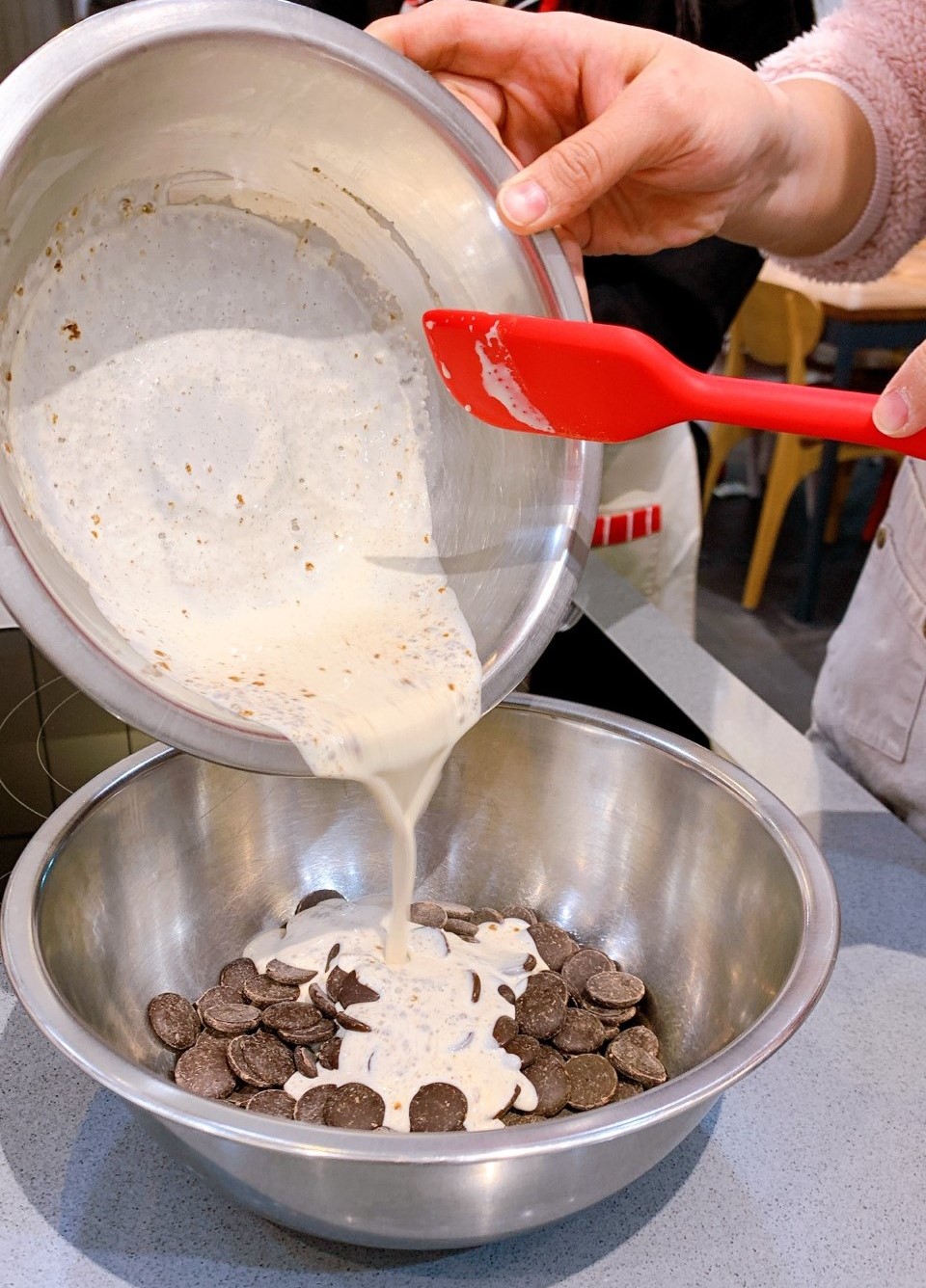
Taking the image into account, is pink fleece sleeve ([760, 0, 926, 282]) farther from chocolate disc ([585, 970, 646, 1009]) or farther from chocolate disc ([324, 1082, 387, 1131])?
chocolate disc ([324, 1082, 387, 1131])

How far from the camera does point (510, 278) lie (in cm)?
86

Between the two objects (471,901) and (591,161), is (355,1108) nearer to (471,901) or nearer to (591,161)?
(471,901)

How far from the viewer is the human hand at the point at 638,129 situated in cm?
89

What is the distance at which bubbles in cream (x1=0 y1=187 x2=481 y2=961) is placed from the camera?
745mm

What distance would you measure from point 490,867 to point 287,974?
22 cm

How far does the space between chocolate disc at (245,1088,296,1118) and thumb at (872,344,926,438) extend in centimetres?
60

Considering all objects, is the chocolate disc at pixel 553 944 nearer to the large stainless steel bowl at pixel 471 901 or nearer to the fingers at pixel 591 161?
the large stainless steel bowl at pixel 471 901

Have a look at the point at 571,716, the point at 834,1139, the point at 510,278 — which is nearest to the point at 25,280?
the point at 510,278

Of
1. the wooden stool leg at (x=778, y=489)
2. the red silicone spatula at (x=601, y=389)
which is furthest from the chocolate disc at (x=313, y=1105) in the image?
the wooden stool leg at (x=778, y=489)

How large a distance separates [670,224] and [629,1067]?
78cm

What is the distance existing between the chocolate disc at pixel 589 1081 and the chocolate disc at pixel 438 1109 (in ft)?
0.23

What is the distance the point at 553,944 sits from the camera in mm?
987

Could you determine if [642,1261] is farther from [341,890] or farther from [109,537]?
[109,537]

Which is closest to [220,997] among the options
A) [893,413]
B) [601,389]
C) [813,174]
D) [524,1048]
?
[524,1048]
